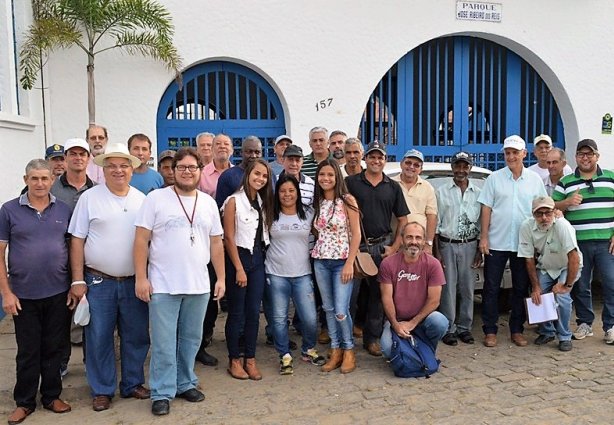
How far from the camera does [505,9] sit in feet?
32.9

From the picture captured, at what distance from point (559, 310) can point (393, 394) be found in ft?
6.43

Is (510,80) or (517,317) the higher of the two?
(510,80)

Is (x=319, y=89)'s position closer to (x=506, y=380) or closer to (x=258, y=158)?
(x=258, y=158)

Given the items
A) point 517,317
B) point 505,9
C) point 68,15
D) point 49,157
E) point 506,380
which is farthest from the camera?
point 505,9

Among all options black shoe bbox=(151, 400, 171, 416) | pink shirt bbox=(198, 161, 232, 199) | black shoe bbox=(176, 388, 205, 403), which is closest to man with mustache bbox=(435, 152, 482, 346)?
pink shirt bbox=(198, 161, 232, 199)

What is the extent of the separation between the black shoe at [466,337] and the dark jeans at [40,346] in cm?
345

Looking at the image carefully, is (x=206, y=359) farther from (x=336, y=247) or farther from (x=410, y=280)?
(x=410, y=280)

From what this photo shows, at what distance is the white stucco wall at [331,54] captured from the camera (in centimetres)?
833

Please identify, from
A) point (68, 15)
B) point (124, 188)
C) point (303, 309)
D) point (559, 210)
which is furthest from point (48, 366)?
point (68, 15)

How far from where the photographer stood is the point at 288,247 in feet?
15.2

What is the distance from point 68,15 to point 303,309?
17.2 ft

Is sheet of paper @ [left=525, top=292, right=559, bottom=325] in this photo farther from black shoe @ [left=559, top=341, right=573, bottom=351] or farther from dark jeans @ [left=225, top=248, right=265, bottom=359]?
dark jeans @ [left=225, top=248, right=265, bottom=359]

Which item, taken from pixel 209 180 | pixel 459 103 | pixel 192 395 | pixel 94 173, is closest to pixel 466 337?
pixel 192 395

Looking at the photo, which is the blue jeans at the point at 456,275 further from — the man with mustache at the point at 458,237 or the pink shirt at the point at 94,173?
the pink shirt at the point at 94,173
